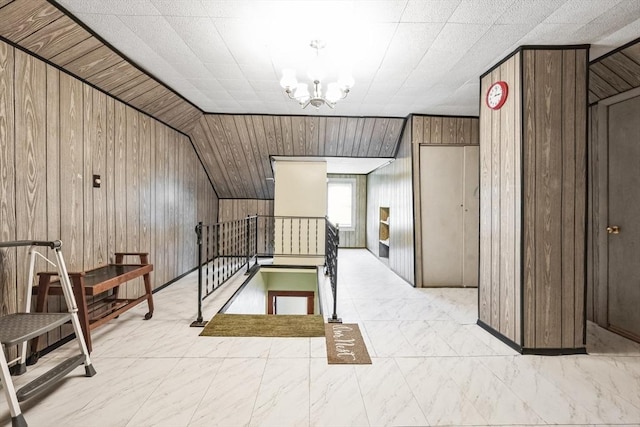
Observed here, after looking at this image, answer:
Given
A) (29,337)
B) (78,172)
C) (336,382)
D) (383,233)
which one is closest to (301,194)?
(383,233)

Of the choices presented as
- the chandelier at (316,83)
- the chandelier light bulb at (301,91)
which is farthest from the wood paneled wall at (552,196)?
the chandelier light bulb at (301,91)

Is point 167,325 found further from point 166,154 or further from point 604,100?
point 604,100

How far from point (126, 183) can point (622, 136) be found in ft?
17.1

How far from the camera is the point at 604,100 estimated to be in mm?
3078

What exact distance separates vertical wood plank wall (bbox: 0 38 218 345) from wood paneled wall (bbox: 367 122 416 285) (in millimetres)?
3639

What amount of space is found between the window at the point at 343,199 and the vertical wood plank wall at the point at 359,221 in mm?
112

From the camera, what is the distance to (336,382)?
2098 mm

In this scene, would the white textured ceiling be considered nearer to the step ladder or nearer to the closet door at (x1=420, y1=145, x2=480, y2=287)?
A: the closet door at (x1=420, y1=145, x2=480, y2=287)

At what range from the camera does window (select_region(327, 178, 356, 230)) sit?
8.34m

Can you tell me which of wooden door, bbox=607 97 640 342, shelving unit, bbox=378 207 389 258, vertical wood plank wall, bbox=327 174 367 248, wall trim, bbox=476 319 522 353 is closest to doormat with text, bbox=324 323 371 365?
wall trim, bbox=476 319 522 353

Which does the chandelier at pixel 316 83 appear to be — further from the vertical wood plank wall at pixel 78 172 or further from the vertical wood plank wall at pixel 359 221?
the vertical wood plank wall at pixel 359 221

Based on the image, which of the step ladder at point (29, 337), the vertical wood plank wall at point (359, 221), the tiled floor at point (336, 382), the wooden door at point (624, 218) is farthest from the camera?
the vertical wood plank wall at point (359, 221)

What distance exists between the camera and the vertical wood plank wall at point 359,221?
27.3 ft

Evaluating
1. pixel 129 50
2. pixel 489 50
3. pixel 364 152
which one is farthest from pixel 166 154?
pixel 489 50
